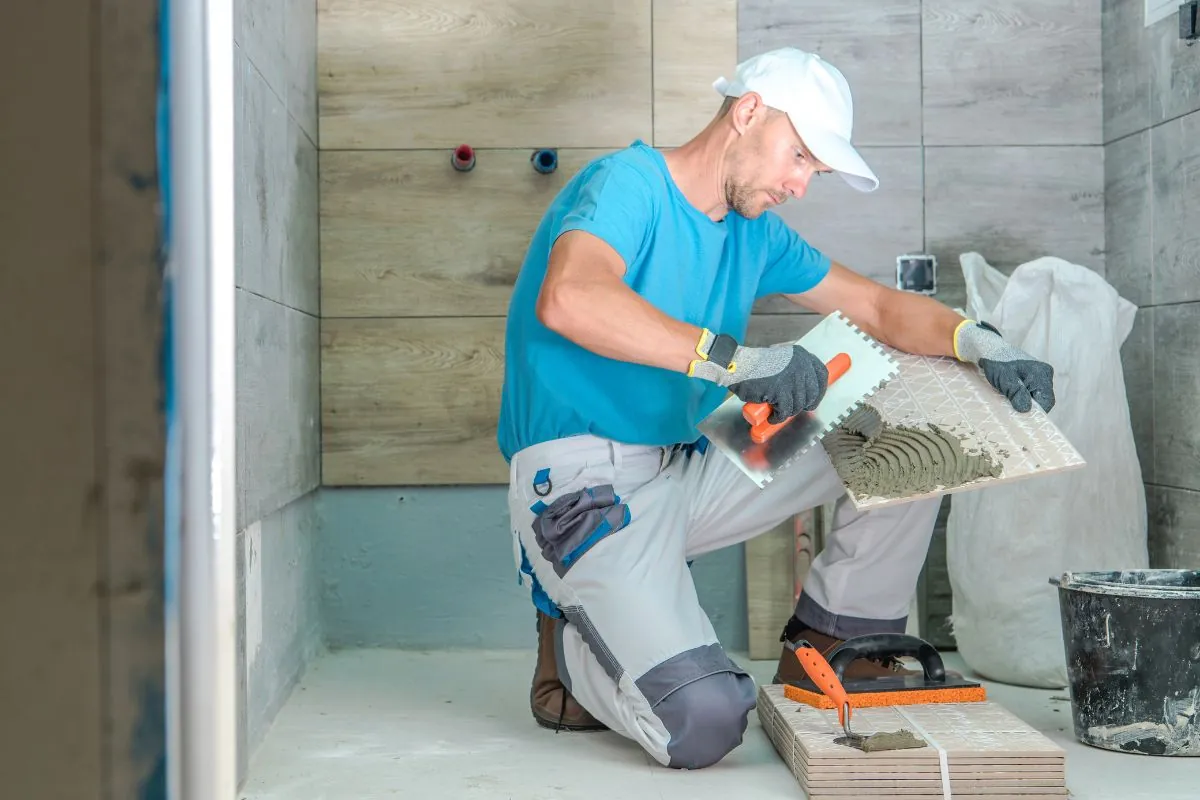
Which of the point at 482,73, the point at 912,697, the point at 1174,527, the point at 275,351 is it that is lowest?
the point at 912,697

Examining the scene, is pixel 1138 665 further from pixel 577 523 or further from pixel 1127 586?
pixel 577 523

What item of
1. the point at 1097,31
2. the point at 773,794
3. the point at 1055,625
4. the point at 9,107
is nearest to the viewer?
the point at 9,107

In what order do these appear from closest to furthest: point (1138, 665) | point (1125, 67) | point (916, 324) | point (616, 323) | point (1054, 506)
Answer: point (616, 323), point (1138, 665), point (916, 324), point (1054, 506), point (1125, 67)

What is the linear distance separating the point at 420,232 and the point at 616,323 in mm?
1240

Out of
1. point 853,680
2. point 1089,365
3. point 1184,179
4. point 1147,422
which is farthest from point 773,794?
point 1184,179

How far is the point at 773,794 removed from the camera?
6.15 feet

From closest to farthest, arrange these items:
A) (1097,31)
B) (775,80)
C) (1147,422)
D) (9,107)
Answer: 1. (9,107)
2. (775,80)
3. (1147,422)
4. (1097,31)

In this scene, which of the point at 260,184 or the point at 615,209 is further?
the point at 260,184

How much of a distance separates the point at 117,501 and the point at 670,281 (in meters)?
1.98

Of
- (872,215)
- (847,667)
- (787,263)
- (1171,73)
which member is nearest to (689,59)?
(872,215)

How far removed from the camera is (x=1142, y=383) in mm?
2811

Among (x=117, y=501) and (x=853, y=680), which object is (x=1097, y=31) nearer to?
(x=853, y=680)

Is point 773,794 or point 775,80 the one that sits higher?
point 775,80

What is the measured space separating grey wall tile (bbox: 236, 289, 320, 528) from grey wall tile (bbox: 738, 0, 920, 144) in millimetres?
1367
